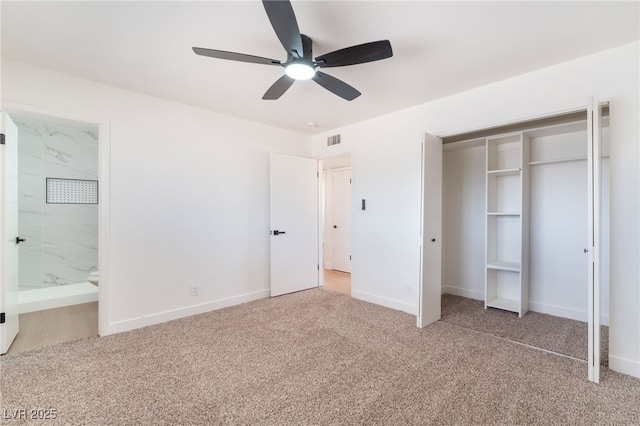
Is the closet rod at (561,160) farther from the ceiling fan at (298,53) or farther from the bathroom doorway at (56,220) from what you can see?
the bathroom doorway at (56,220)

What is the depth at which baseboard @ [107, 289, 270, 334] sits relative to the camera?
2.92 m

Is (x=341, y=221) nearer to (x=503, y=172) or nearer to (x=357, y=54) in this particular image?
(x=503, y=172)

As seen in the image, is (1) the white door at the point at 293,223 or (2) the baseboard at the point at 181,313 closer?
(2) the baseboard at the point at 181,313

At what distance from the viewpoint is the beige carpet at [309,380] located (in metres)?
1.75

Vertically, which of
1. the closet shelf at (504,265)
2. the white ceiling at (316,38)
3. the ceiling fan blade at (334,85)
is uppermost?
the white ceiling at (316,38)

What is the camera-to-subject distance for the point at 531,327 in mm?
3062

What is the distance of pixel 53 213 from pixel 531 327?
6.21 m

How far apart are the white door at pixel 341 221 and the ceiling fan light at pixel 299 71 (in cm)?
373

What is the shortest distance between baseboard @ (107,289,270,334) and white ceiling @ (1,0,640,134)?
93.0 inches

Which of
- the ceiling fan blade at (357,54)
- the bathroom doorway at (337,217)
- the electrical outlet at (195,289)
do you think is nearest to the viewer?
the ceiling fan blade at (357,54)

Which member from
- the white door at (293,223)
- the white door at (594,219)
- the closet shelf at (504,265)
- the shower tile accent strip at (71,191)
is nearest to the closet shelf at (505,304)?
the closet shelf at (504,265)

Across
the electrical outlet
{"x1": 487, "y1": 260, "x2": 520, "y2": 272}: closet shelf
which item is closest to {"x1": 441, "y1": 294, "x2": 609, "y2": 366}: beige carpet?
{"x1": 487, "y1": 260, "x2": 520, "y2": 272}: closet shelf

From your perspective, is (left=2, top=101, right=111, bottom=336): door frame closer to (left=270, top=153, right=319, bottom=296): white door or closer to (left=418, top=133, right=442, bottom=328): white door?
(left=270, top=153, right=319, bottom=296): white door

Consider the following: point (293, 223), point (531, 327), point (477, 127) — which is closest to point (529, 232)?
point (531, 327)
